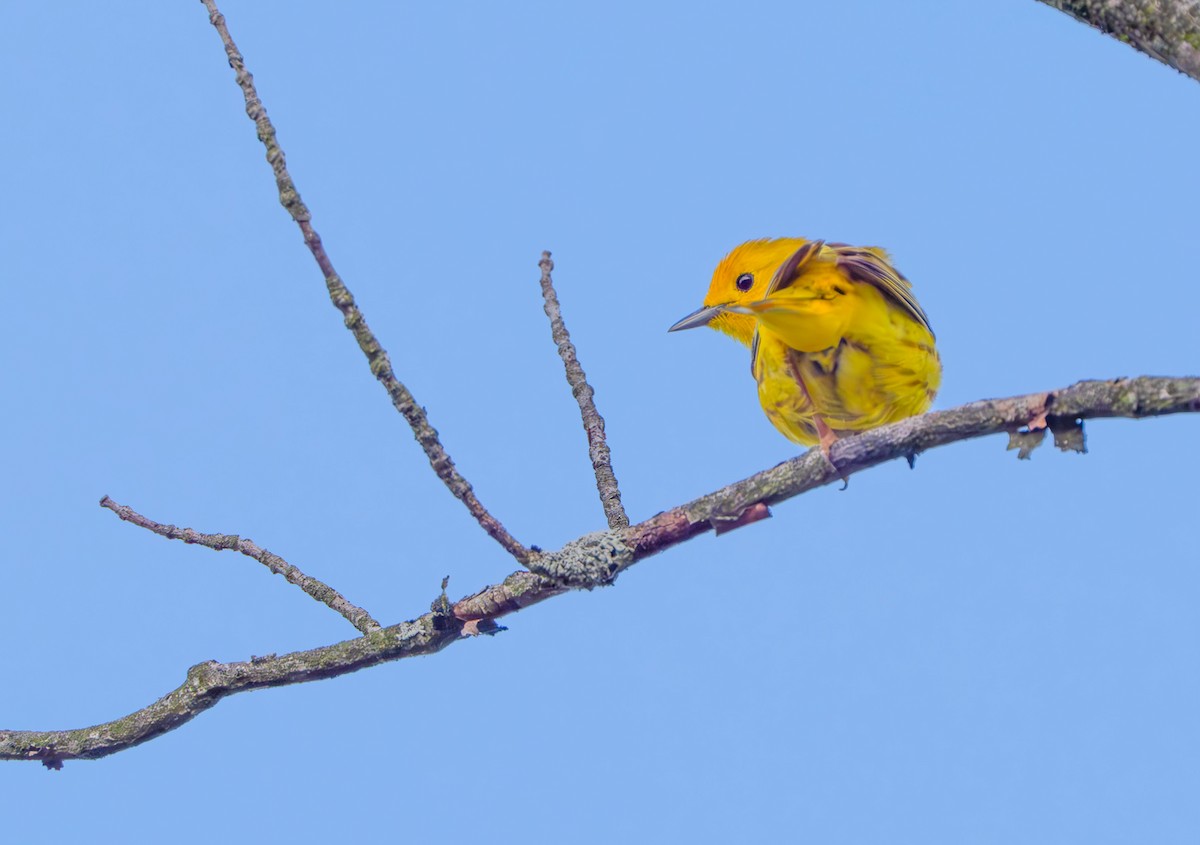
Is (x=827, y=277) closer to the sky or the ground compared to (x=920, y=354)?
closer to the sky

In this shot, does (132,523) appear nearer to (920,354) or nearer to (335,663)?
(335,663)

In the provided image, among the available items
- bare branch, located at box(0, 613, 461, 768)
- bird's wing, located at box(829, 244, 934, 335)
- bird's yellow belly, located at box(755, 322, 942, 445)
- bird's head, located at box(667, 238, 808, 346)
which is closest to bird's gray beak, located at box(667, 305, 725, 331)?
bird's head, located at box(667, 238, 808, 346)

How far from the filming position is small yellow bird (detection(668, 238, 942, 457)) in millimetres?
3234

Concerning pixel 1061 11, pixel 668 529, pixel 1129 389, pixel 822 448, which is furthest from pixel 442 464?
pixel 1061 11

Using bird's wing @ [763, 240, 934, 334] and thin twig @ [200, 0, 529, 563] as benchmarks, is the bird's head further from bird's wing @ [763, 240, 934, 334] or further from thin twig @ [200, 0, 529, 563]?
thin twig @ [200, 0, 529, 563]

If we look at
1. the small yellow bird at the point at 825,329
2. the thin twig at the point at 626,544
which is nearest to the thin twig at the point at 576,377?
the thin twig at the point at 626,544

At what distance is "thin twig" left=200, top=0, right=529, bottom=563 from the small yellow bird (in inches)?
49.8

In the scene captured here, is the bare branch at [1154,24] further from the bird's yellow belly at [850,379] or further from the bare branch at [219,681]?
A: the bare branch at [219,681]

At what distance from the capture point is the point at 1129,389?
1.98m

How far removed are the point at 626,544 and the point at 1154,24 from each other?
1411mm

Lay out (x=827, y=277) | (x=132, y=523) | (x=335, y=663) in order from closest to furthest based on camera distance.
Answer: (x=335, y=663)
(x=132, y=523)
(x=827, y=277)

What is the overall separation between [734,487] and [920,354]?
127 cm

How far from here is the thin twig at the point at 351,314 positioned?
2.02m

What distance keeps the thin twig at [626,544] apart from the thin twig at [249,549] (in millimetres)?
124
